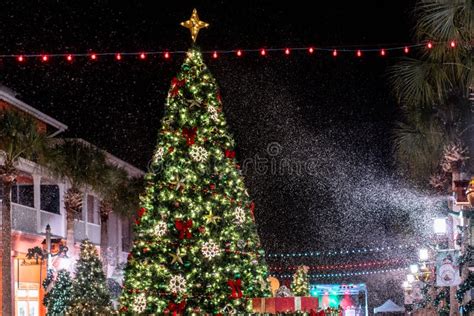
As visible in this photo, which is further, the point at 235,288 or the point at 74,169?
the point at 74,169

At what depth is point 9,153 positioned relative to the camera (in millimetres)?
23953

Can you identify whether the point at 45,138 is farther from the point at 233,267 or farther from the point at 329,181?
the point at 329,181

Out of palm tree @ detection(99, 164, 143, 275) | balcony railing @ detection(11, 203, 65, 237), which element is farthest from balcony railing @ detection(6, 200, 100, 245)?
palm tree @ detection(99, 164, 143, 275)

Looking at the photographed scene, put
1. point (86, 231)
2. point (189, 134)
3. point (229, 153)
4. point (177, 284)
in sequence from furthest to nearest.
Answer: point (86, 231)
point (229, 153)
point (189, 134)
point (177, 284)

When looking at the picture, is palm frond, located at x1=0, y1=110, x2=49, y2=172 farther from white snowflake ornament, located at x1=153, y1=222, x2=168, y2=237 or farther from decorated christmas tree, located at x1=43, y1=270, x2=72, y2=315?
white snowflake ornament, located at x1=153, y1=222, x2=168, y2=237

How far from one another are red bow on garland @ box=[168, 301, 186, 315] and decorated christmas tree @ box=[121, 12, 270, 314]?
0.02 meters

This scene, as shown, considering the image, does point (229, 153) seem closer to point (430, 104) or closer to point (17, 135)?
point (17, 135)

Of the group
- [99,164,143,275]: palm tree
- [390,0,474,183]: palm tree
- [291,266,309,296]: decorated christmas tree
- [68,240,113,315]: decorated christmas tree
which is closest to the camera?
[390,0,474,183]: palm tree

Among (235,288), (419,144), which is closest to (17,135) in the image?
(235,288)

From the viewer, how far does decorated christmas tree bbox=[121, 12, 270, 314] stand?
13766 millimetres

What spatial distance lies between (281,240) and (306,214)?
285cm

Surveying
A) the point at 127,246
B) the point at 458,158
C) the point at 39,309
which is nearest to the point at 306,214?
the point at 127,246

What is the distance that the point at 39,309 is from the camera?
3488 cm

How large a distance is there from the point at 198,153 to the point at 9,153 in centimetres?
1158
